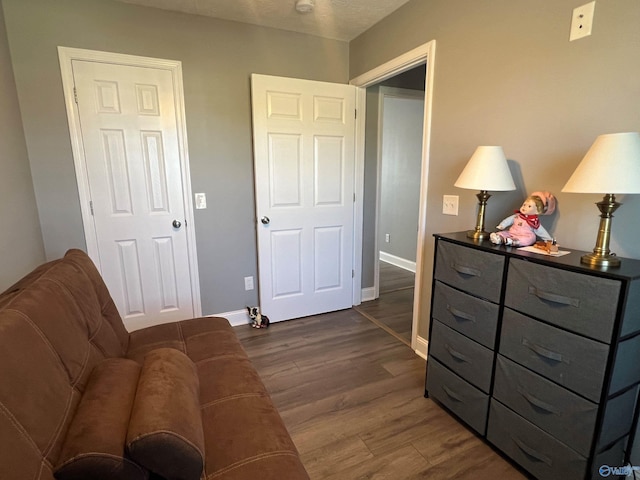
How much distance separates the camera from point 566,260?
1311 millimetres

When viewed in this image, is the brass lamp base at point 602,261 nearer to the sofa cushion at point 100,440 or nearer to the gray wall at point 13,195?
the sofa cushion at point 100,440

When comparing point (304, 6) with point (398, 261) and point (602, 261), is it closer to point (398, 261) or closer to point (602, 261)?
point (602, 261)

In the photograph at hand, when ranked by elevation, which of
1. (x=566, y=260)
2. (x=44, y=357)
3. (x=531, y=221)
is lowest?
(x=44, y=357)

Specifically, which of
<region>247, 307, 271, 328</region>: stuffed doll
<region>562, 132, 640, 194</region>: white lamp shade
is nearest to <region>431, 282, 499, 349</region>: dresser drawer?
<region>562, 132, 640, 194</region>: white lamp shade

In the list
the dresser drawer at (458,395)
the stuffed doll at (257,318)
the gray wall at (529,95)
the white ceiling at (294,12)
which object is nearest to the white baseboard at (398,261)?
the gray wall at (529,95)

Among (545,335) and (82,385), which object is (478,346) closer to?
(545,335)

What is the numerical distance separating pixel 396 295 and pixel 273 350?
170 cm

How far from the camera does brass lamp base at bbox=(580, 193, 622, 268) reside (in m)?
1.21

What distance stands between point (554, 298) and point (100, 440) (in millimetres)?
1555

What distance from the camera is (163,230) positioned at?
102 inches

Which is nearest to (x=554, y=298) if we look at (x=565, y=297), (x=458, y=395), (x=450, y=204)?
(x=565, y=297)

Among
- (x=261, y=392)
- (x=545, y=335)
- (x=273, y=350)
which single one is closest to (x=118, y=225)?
(x=273, y=350)

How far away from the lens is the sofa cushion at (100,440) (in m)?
0.77

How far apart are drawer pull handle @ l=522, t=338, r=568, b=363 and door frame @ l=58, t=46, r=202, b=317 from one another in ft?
7.73
